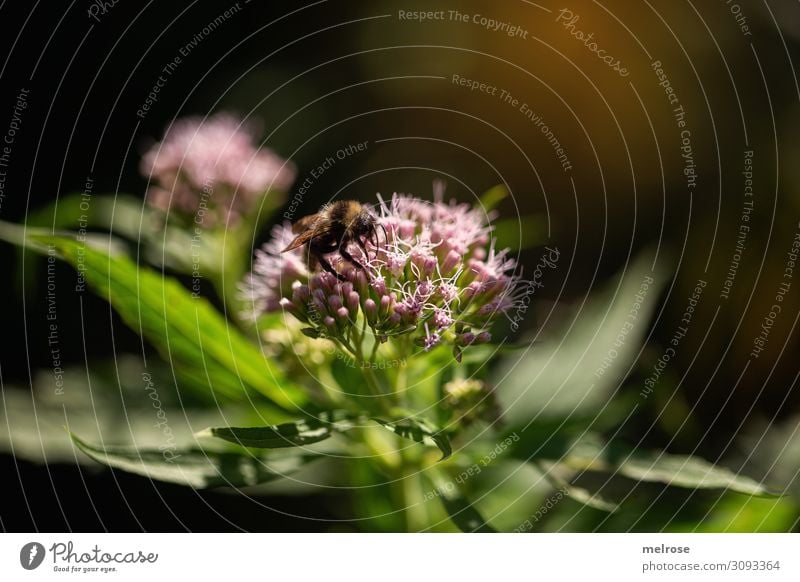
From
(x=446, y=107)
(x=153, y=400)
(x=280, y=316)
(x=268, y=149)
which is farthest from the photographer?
(x=446, y=107)

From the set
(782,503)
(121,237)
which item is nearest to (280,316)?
(121,237)

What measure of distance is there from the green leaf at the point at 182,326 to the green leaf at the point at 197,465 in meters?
0.21

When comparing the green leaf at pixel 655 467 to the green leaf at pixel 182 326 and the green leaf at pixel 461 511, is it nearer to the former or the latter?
the green leaf at pixel 461 511

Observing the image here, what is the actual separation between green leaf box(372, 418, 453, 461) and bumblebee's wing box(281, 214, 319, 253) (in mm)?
554

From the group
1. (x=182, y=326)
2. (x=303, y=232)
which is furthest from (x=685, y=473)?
(x=182, y=326)

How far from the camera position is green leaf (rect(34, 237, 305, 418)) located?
1.96 m

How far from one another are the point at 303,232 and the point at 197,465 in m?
0.76

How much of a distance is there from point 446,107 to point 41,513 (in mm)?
2364

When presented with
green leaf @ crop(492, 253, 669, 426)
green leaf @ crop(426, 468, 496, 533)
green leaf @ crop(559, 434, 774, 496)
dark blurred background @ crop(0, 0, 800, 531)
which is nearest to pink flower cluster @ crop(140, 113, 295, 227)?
dark blurred background @ crop(0, 0, 800, 531)

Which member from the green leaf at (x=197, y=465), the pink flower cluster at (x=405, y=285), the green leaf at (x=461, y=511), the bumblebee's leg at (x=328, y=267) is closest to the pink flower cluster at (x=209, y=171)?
the pink flower cluster at (x=405, y=285)

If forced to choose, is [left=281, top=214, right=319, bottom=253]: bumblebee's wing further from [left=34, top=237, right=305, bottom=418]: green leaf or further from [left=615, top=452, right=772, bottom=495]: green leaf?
[left=615, top=452, right=772, bottom=495]: green leaf

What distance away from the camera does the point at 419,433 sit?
1929 mm
